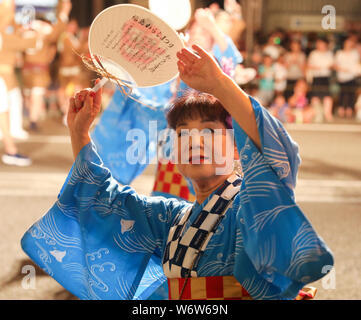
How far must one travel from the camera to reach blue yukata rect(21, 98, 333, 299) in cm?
121

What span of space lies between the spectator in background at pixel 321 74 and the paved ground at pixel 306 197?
4.65 ft

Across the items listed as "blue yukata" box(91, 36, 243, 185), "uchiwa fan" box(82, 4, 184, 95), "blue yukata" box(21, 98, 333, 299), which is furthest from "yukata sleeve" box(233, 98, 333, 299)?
"blue yukata" box(91, 36, 243, 185)

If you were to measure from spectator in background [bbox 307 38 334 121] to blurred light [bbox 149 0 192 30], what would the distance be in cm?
665

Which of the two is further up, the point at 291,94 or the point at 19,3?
the point at 19,3

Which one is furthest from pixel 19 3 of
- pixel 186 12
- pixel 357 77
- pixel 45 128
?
pixel 186 12

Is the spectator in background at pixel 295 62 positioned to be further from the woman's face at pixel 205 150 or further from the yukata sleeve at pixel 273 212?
the yukata sleeve at pixel 273 212

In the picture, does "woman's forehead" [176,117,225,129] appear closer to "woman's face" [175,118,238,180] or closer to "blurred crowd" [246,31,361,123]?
"woman's face" [175,118,238,180]

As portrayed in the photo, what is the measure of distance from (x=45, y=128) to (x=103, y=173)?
651 centimetres

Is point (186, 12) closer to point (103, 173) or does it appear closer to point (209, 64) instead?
point (103, 173)

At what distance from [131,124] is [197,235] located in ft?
5.25

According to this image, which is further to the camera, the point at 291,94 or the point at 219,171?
the point at 291,94

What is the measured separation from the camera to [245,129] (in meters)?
1.23

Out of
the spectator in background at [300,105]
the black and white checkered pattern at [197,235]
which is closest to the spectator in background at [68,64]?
the spectator in background at [300,105]

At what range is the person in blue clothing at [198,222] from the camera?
122cm
